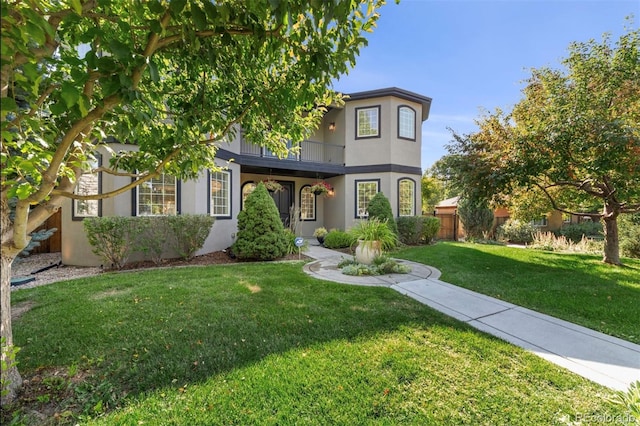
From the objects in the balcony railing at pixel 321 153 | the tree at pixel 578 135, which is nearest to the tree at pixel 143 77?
the tree at pixel 578 135

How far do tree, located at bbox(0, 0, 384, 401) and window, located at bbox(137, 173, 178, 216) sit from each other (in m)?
4.60

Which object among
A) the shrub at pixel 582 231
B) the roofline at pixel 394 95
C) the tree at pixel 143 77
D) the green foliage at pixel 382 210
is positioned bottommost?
the shrub at pixel 582 231

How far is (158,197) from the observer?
305 inches

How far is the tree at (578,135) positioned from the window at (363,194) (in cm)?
491

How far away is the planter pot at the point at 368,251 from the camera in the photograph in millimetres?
6844

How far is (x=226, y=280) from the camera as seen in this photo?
17.7ft

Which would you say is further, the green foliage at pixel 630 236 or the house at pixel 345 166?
the house at pixel 345 166

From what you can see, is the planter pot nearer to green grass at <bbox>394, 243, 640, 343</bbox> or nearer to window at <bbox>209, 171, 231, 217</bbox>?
green grass at <bbox>394, 243, 640, 343</bbox>

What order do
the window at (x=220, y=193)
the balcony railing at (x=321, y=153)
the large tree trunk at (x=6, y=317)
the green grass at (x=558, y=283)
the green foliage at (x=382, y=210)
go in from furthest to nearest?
the balcony railing at (x=321, y=153) < the green foliage at (x=382, y=210) < the window at (x=220, y=193) < the green grass at (x=558, y=283) < the large tree trunk at (x=6, y=317)

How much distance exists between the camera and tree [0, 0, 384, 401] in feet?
4.80

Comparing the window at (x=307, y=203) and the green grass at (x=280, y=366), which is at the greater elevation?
the window at (x=307, y=203)

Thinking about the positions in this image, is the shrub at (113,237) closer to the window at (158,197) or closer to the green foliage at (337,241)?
the window at (158,197)

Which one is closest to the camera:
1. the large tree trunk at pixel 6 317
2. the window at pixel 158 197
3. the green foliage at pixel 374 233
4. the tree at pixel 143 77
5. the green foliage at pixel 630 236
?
the tree at pixel 143 77

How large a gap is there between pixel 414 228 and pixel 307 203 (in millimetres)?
5296
